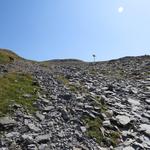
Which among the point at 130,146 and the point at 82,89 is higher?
the point at 82,89

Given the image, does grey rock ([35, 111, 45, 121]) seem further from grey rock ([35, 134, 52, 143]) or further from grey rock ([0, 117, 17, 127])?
grey rock ([35, 134, 52, 143])

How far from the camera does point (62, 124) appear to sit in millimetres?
17922

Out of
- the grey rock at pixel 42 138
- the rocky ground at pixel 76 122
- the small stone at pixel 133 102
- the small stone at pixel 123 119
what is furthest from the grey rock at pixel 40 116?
the small stone at pixel 133 102

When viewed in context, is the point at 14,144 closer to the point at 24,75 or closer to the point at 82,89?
the point at 82,89

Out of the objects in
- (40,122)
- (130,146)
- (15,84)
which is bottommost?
(130,146)

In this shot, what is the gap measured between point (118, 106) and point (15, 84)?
751cm

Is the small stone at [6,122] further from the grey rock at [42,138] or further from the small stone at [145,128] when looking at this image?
the small stone at [145,128]

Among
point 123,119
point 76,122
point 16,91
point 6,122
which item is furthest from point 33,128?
point 16,91

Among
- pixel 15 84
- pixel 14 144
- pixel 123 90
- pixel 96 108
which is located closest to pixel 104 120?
pixel 96 108

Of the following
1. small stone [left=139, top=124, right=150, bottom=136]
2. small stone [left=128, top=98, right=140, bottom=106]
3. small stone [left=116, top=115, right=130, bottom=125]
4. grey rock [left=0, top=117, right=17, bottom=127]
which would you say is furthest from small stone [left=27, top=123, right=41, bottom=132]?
small stone [left=128, top=98, right=140, bottom=106]

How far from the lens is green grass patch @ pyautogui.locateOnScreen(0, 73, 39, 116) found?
64.5ft

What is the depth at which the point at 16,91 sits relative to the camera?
2256cm

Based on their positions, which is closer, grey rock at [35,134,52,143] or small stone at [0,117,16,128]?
grey rock at [35,134,52,143]

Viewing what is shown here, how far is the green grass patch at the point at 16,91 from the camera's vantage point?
64.5ft
